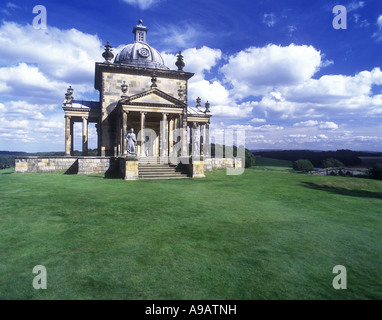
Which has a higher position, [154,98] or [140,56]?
[140,56]

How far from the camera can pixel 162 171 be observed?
60.2ft

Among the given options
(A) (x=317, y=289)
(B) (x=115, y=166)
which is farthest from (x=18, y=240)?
(B) (x=115, y=166)

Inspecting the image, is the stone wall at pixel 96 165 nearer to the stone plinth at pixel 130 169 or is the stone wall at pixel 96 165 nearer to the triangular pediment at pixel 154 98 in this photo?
the stone plinth at pixel 130 169

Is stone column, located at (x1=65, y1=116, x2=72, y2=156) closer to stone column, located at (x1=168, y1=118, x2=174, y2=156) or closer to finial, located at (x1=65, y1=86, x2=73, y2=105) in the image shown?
finial, located at (x1=65, y1=86, x2=73, y2=105)

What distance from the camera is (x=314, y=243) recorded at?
5.02 metres

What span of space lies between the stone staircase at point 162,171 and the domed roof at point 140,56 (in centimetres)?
1680

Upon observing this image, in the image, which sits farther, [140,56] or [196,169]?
[140,56]

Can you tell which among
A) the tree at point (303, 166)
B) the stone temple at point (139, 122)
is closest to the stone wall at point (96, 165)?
the stone temple at point (139, 122)

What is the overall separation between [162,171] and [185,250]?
14003mm

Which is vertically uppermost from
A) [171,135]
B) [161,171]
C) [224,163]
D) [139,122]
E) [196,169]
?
[139,122]

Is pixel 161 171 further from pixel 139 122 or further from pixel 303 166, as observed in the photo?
pixel 303 166

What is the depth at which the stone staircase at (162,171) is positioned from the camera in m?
17.3

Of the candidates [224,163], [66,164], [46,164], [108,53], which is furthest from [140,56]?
[46,164]

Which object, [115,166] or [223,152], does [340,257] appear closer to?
[115,166]
